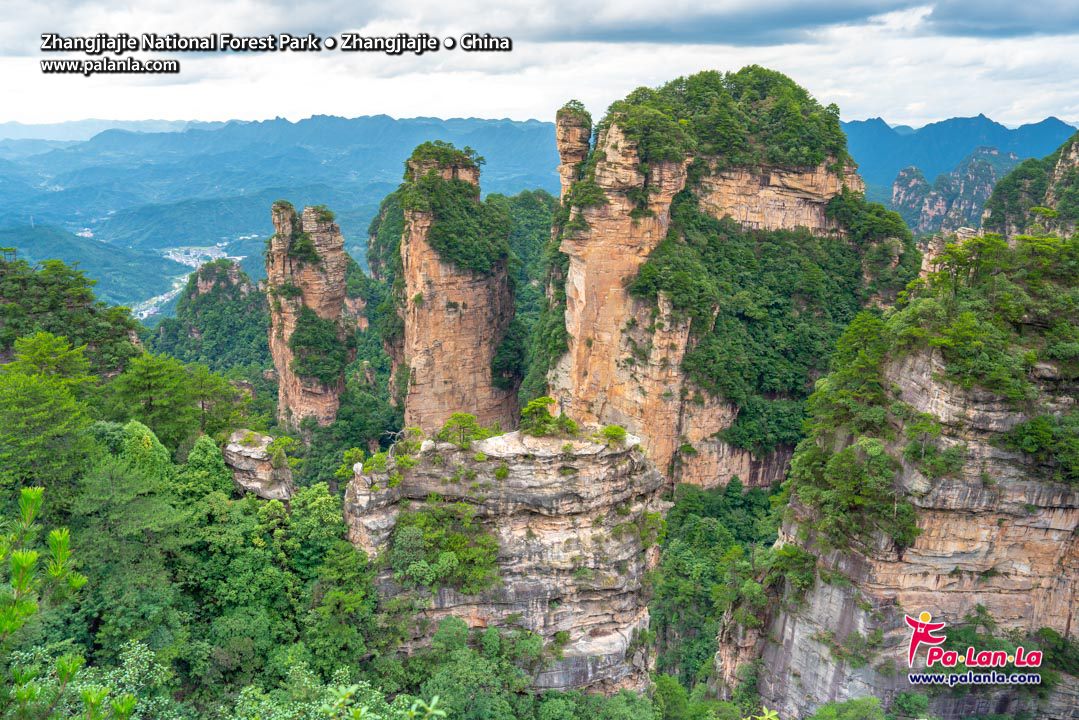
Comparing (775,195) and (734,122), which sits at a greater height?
(734,122)

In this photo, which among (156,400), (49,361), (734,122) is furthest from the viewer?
(734,122)

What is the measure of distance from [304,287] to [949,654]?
38.3 meters

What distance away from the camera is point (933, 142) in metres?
178

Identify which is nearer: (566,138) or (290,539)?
(290,539)

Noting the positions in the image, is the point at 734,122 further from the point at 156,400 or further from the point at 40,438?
the point at 40,438

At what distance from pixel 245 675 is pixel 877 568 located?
59.7 feet

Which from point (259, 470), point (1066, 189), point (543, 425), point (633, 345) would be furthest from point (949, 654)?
point (1066, 189)

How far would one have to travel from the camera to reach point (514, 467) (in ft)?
63.8

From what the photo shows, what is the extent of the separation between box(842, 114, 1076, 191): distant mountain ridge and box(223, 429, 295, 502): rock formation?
158 meters

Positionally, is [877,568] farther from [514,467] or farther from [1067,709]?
[514,467]

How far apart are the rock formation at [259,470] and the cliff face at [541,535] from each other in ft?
7.33

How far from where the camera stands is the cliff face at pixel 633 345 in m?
35.0

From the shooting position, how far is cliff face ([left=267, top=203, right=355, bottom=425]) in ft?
140

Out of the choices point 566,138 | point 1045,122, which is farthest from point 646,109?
point 1045,122
